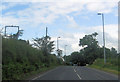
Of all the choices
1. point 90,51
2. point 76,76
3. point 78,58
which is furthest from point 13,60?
point 78,58

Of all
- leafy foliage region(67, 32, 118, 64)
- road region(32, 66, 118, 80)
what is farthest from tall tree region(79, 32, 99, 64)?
road region(32, 66, 118, 80)

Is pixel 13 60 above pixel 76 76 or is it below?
above

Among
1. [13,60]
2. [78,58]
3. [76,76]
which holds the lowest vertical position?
[78,58]

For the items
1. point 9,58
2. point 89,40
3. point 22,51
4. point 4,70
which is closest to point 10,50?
point 9,58

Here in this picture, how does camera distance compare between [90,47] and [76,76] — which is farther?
[90,47]

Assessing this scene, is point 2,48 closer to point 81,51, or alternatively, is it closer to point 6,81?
point 6,81

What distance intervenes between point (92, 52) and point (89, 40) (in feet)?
33.8

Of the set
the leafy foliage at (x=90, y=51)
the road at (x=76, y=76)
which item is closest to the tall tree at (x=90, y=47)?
the leafy foliage at (x=90, y=51)

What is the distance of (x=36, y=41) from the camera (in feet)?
276

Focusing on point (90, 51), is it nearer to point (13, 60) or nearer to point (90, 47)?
point (90, 47)

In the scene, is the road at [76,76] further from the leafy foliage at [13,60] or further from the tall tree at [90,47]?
the tall tree at [90,47]

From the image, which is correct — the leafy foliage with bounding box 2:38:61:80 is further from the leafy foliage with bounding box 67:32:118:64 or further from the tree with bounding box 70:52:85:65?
the tree with bounding box 70:52:85:65

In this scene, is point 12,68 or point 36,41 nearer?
point 12,68

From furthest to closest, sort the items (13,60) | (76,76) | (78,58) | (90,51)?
1. (78,58)
2. (90,51)
3. (76,76)
4. (13,60)
